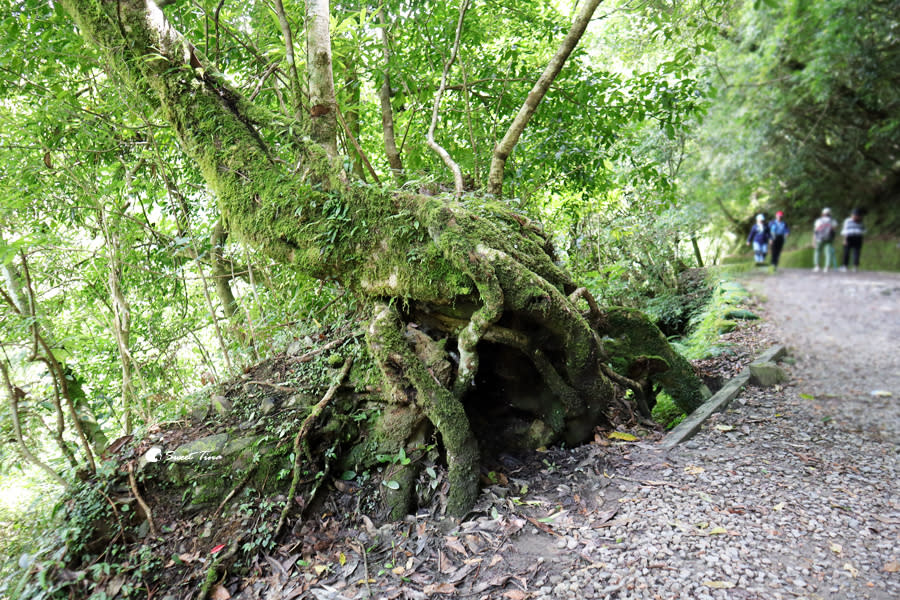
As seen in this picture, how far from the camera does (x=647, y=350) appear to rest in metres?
4.28

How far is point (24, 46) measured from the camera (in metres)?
3.86

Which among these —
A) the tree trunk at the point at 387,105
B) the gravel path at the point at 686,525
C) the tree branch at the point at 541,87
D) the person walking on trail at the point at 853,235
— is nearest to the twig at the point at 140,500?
the gravel path at the point at 686,525

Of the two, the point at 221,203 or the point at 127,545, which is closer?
the point at 127,545

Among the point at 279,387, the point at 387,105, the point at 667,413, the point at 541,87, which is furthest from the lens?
the point at 387,105

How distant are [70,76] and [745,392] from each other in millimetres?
7299

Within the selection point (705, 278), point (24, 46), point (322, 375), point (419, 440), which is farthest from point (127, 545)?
point (705, 278)

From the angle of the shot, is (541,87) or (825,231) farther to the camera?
(825,231)

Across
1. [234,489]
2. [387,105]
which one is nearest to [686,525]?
[234,489]

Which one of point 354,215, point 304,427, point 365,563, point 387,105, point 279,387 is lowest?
point 365,563

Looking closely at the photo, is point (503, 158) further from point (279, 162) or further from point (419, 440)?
point (419, 440)

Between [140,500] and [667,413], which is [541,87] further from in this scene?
[140,500]

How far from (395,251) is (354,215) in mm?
371

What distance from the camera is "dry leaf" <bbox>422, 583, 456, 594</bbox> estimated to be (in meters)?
2.38

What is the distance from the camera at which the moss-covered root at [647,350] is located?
427cm
